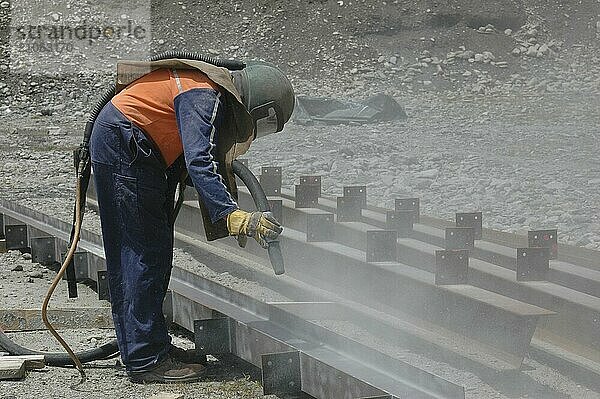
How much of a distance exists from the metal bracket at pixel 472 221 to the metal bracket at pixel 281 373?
264 centimetres

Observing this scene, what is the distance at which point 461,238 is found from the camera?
20.7ft

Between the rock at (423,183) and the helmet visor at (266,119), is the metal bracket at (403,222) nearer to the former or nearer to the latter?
the helmet visor at (266,119)

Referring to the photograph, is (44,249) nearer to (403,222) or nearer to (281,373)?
(403,222)

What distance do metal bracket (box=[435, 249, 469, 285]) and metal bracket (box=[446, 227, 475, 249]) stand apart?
913mm

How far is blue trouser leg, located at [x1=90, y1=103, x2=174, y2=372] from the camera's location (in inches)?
174

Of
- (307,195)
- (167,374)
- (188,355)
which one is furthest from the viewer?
(307,195)

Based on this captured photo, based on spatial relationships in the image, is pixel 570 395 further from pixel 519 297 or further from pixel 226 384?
pixel 226 384

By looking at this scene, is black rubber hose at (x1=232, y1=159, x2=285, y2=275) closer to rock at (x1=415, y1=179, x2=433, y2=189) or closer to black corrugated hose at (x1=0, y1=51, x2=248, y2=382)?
black corrugated hose at (x1=0, y1=51, x2=248, y2=382)

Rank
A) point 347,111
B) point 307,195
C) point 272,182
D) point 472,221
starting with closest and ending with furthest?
1. point 472,221
2. point 307,195
3. point 272,182
4. point 347,111

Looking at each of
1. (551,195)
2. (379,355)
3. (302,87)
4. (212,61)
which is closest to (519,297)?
(379,355)

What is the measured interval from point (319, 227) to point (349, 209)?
55 cm

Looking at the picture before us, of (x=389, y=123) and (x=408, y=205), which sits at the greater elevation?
(x=389, y=123)

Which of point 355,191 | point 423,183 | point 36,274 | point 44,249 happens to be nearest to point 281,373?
point 355,191

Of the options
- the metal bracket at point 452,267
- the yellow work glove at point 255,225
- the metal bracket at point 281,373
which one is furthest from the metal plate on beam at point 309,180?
the yellow work glove at point 255,225
